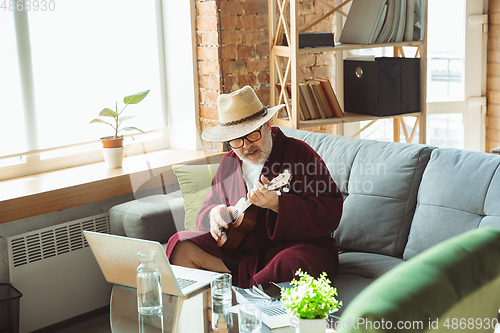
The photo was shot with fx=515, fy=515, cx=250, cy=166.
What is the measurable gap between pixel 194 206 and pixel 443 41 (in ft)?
7.67

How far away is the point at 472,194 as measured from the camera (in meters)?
1.96

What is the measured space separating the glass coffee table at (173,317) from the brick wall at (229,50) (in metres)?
1.61

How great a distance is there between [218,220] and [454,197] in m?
0.93

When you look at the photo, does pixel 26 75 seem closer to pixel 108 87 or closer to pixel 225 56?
pixel 108 87

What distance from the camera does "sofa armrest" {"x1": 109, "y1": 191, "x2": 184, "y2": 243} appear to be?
2.46m

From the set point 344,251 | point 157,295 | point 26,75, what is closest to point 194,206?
point 344,251

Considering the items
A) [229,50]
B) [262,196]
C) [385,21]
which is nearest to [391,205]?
[262,196]

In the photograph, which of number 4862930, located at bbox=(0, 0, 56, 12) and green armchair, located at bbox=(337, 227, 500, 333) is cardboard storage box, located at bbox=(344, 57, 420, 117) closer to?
number 4862930, located at bbox=(0, 0, 56, 12)

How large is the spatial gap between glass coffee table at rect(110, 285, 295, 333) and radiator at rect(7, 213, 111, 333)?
98 centimetres

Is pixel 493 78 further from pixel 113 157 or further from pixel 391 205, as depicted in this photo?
pixel 113 157

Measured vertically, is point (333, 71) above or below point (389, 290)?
above

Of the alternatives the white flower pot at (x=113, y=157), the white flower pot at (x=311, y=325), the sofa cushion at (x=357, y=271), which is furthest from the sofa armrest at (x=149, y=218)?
the white flower pot at (x=311, y=325)

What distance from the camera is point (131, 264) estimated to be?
1679mm

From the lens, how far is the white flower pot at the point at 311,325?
121 centimetres
